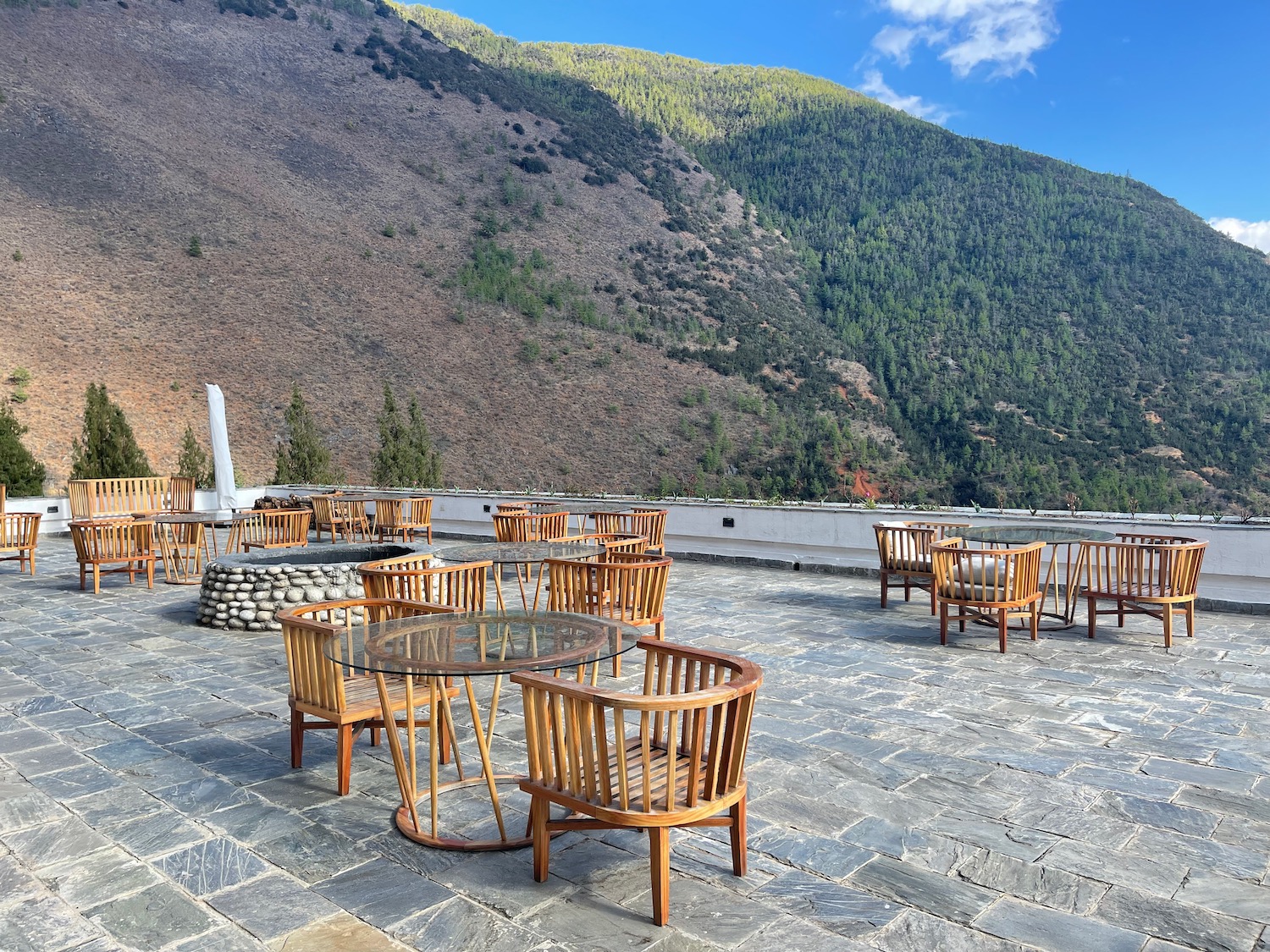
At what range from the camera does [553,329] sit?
37500 millimetres

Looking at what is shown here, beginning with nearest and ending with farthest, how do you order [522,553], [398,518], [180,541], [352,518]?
[522,553]
[180,541]
[398,518]
[352,518]

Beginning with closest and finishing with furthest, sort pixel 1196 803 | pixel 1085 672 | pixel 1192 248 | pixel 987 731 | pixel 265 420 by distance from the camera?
pixel 1196 803, pixel 987 731, pixel 1085 672, pixel 265 420, pixel 1192 248

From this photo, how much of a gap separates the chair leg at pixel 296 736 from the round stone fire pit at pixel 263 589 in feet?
9.89

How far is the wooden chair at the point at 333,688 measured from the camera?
3.27 m

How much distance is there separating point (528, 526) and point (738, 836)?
6.06m

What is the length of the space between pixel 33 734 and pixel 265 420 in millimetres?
27820

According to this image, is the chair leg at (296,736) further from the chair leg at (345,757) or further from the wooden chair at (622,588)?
the wooden chair at (622,588)

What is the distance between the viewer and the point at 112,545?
8.51m

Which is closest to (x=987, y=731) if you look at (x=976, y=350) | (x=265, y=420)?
(x=265, y=420)

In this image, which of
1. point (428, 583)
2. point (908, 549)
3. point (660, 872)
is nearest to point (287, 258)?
point (908, 549)

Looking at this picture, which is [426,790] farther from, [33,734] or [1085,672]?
[1085,672]

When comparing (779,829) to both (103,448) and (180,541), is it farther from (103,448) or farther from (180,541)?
(103,448)

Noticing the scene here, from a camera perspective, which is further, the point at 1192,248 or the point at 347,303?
the point at 1192,248

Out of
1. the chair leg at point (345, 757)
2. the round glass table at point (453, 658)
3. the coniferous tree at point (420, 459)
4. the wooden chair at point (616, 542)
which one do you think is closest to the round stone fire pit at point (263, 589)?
the wooden chair at point (616, 542)
